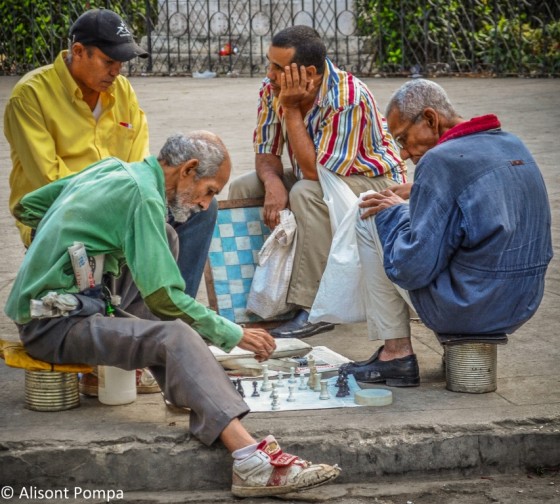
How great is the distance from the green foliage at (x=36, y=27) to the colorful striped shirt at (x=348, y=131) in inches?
354

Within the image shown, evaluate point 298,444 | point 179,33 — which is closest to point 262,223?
point 298,444

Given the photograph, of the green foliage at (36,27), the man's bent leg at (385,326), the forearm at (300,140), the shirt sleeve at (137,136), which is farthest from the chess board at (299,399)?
the green foliage at (36,27)

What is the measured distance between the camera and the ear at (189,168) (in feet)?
13.7

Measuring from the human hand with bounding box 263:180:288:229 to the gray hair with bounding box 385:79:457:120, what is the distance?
1.25 metres

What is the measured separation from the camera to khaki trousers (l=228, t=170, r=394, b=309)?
18.3ft

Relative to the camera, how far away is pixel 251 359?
187 inches

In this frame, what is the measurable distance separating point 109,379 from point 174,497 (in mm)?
651

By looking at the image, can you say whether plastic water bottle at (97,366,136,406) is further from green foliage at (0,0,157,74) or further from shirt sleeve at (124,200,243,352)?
green foliage at (0,0,157,74)

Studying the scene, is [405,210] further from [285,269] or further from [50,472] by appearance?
[50,472]

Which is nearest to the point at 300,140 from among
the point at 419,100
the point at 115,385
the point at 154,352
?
the point at 419,100

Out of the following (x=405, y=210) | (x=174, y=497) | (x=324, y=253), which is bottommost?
(x=174, y=497)

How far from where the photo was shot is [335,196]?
5.51m

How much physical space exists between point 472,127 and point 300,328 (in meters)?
1.63

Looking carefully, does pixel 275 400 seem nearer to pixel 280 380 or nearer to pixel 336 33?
pixel 280 380
